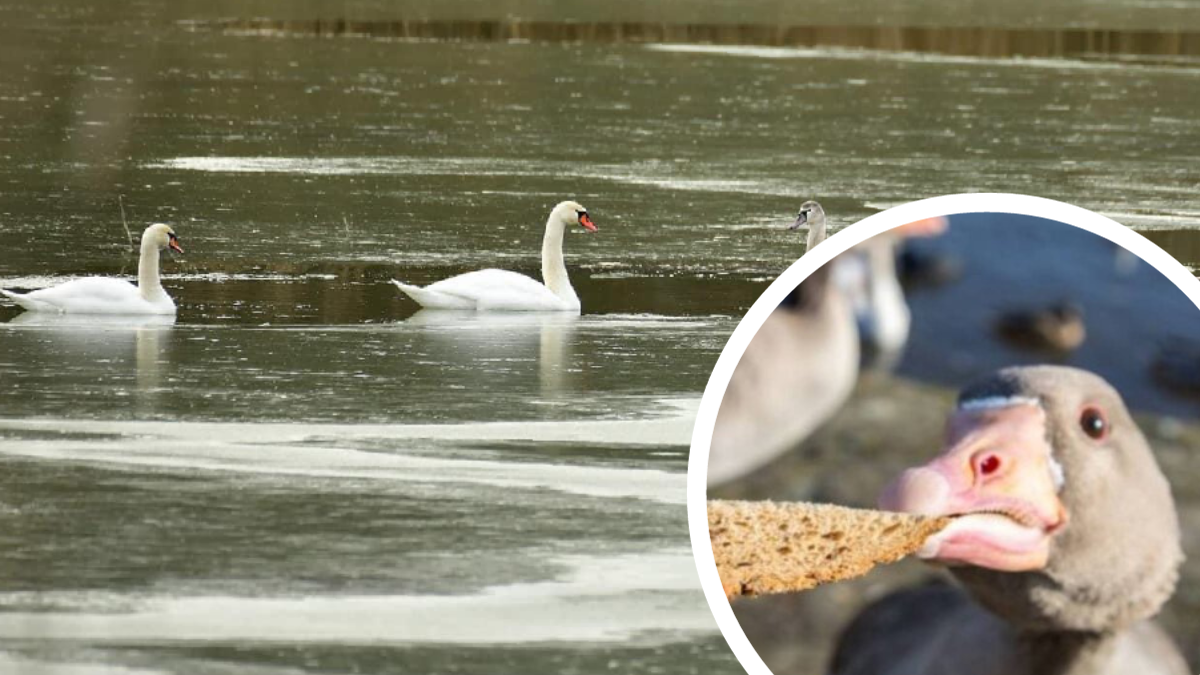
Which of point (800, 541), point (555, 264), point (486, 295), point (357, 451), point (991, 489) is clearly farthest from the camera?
point (555, 264)

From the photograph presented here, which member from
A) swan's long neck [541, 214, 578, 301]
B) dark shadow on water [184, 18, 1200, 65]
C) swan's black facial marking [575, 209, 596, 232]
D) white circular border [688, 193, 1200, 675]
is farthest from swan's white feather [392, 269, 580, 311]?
dark shadow on water [184, 18, 1200, 65]

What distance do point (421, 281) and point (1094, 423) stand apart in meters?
8.43

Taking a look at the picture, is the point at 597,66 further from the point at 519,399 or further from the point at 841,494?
the point at 841,494

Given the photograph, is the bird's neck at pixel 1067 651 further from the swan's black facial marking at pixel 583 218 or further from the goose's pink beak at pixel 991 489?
the swan's black facial marking at pixel 583 218

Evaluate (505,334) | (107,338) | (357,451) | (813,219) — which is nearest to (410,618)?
(357,451)

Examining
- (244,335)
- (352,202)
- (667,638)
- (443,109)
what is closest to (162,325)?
(244,335)

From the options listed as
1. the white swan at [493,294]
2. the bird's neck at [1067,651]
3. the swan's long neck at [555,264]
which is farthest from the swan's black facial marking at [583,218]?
the bird's neck at [1067,651]

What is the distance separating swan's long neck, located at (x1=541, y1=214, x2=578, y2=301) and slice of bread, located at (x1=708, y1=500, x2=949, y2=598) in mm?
7620

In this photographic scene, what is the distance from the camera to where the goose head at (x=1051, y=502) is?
6.86 feet

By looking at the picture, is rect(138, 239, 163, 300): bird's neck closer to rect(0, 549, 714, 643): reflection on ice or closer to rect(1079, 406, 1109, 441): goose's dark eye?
rect(0, 549, 714, 643): reflection on ice

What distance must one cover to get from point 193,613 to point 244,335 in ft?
13.2

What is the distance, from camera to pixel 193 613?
4812 mm

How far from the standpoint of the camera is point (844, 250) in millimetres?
2230

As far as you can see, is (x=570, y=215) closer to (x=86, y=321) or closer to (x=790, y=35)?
(x=86, y=321)
